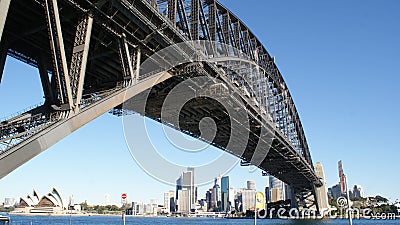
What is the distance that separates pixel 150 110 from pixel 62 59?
18.2 meters

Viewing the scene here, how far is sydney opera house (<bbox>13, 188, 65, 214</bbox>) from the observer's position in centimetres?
12850

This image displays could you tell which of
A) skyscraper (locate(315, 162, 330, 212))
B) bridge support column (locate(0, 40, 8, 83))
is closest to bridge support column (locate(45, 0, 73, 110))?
bridge support column (locate(0, 40, 8, 83))

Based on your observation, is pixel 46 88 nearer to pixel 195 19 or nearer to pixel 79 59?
pixel 79 59

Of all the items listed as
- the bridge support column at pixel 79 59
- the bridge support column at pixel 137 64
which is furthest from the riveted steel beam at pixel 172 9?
the bridge support column at pixel 79 59

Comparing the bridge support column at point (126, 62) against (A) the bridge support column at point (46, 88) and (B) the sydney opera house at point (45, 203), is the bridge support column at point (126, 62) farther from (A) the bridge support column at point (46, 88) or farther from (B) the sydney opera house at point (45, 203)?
(B) the sydney opera house at point (45, 203)

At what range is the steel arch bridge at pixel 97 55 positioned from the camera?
15.1m

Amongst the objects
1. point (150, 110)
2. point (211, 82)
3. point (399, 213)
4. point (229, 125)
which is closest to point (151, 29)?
point (211, 82)

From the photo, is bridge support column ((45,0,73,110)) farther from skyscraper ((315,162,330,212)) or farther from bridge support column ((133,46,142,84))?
skyscraper ((315,162,330,212))

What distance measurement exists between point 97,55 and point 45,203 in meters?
120

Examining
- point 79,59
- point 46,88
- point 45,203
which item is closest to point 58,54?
point 79,59

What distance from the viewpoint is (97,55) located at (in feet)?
72.2

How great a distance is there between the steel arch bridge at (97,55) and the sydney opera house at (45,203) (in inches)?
4076

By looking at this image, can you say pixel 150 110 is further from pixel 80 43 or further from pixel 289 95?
pixel 289 95

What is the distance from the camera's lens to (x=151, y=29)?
20250mm
